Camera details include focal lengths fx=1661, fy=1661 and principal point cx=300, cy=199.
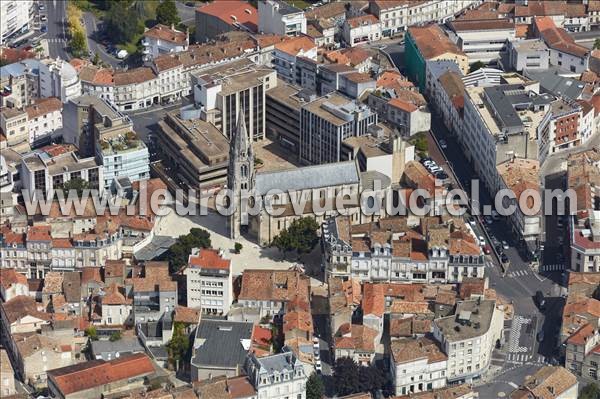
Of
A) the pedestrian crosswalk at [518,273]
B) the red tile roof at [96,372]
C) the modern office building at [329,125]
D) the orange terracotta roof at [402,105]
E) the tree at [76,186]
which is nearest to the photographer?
the red tile roof at [96,372]

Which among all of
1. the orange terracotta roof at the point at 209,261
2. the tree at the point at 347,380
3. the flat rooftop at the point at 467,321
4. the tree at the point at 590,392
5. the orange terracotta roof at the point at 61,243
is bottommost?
the tree at the point at 590,392

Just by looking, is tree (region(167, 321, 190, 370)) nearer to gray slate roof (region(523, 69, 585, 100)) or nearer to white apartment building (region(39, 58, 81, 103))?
white apartment building (region(39, 58, 81, 103))

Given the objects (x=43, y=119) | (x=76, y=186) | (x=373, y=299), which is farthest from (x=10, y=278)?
(x=43, y=119)

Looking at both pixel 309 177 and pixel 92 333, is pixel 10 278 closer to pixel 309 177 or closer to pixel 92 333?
pixel 92 333

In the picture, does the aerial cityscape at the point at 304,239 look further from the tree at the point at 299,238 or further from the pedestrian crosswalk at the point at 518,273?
the pedestrian crosswalk at the point at 518,273

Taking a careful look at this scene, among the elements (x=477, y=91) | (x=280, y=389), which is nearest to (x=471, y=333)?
(x=280, y=389)

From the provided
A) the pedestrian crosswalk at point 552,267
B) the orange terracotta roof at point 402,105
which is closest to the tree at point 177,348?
the pedestrian crosswalk at point 552,267
